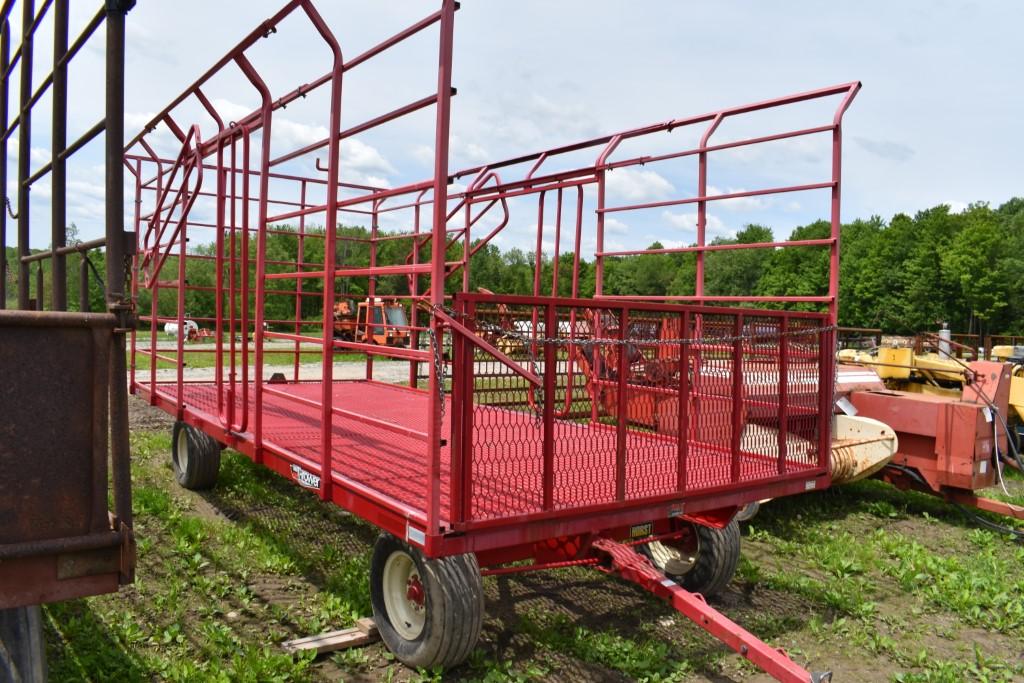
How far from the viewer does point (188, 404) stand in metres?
6.87

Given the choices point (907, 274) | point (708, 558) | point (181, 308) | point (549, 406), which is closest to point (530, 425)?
point (549, 406)

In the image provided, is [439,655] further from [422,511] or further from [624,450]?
[624,450]

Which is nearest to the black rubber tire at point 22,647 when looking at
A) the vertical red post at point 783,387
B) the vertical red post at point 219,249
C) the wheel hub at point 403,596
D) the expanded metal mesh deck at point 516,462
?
the expanded metal mesh deck at point 516,462

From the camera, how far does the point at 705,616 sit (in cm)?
381

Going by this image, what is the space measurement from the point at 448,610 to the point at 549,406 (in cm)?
110

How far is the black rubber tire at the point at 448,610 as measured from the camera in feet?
12.3

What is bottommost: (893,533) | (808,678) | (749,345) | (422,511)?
(893,533)

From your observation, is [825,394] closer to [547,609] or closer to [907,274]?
[547,609]

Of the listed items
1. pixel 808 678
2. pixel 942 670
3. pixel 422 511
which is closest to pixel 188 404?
pixel 422 511

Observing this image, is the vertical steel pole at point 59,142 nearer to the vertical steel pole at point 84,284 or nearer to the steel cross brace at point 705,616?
the vertical steel pole at point 84,284

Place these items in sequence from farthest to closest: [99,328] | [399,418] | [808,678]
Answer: [399,418], [808,678], [99,328]

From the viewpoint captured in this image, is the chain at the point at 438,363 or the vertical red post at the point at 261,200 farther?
the vertical red post at the point at 261,200

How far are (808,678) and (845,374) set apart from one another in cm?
615

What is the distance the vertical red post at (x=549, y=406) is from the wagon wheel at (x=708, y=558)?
1.67 metres
